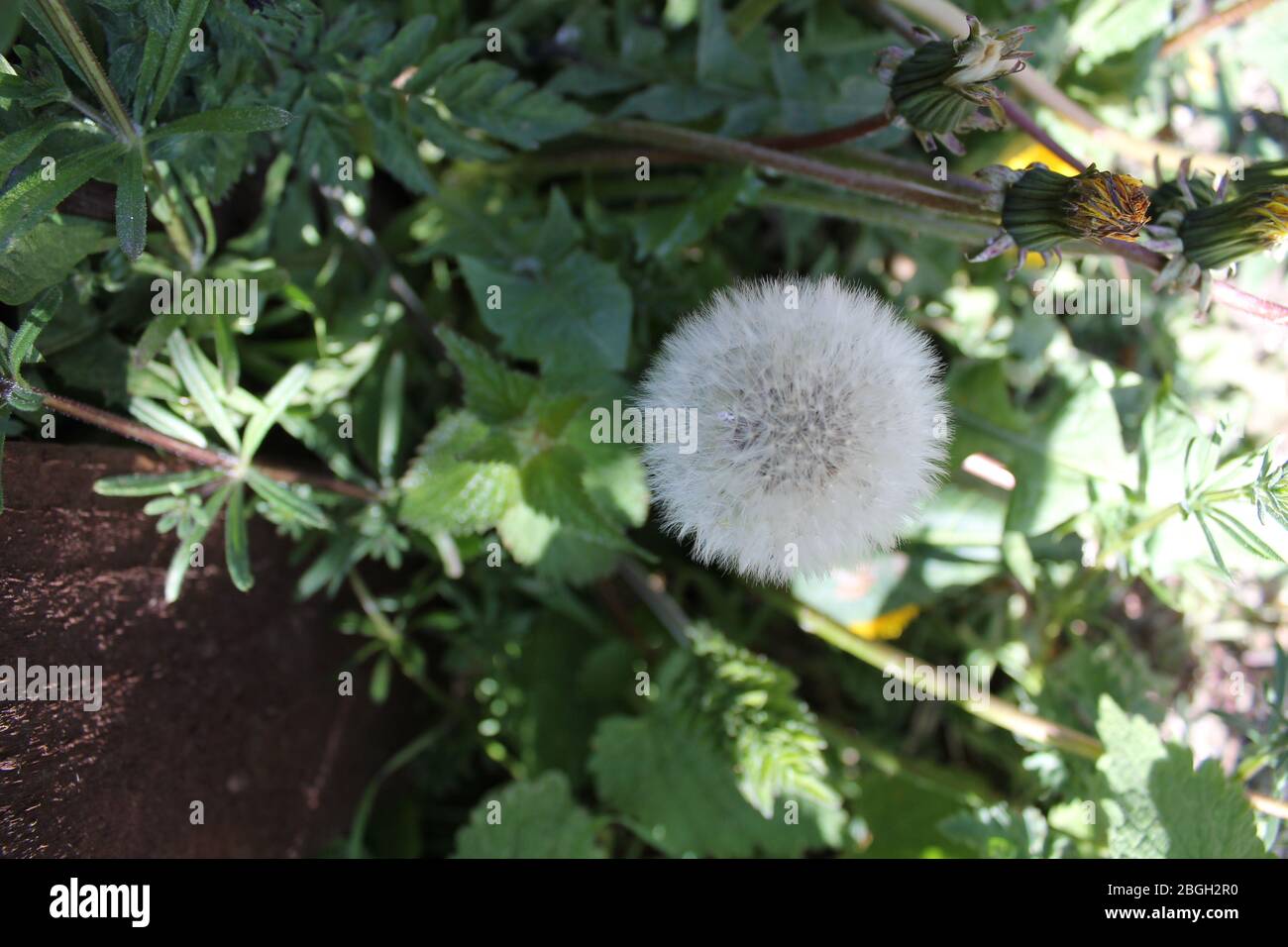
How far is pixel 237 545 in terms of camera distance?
5.91ft

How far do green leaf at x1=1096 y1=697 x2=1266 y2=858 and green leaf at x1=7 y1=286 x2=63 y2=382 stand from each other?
245 centimetres

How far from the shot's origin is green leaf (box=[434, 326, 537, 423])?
76.0 inches

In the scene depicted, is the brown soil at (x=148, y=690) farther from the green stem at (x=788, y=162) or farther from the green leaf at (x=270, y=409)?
the green stem at (x=788, y=162)

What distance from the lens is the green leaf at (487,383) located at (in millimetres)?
1930

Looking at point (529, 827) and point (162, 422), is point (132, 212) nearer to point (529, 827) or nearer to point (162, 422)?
point (162, 422)

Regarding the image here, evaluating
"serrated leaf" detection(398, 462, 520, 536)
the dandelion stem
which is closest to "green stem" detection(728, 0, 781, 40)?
the dandelion stem

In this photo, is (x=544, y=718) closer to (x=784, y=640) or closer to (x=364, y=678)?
(x=364, y=678)

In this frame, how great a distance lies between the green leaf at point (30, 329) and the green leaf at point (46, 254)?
28mm

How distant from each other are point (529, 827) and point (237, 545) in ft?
4.04

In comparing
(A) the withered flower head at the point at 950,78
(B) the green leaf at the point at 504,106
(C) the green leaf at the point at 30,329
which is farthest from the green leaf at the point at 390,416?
(A) the withered flower head at the point at 950,78

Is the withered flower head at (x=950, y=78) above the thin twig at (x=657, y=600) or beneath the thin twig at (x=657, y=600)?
above

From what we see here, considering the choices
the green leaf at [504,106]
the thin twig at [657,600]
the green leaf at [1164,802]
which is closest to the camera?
the green leaf at [504,106]

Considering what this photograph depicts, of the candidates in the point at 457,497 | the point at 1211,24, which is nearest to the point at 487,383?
the point at 457,497
